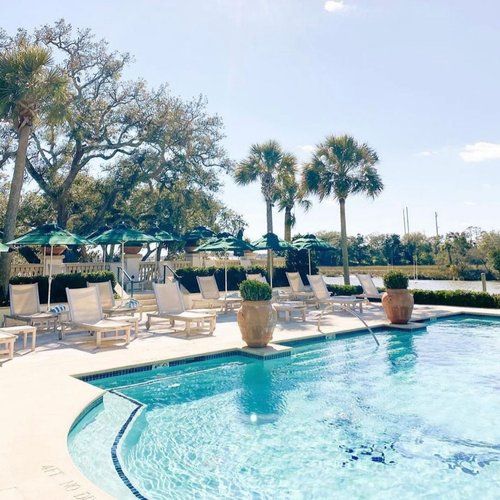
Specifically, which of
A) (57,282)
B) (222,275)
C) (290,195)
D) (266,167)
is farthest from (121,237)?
(290,195)

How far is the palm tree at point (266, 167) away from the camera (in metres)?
23.5

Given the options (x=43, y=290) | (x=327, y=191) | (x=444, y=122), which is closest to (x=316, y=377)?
(x=43, y=290)

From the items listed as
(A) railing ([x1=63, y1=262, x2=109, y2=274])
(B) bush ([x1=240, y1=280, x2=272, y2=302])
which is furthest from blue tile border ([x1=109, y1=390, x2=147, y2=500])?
(A) railing ([x1=63, y1=262, x2=109, y2=274])

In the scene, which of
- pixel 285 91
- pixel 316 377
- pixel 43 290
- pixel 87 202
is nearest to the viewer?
pixel 316 377

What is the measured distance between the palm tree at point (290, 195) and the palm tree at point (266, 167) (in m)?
0.21

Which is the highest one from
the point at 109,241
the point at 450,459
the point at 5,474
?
the point at 109,241

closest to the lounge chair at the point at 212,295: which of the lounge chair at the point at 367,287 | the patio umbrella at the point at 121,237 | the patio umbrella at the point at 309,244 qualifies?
the patio umbrella at the point at 121,237

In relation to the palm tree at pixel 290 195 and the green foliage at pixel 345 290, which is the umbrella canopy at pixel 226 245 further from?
the palm tree at pixel 290 195

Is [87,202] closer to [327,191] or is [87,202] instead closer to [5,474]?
[327,191]

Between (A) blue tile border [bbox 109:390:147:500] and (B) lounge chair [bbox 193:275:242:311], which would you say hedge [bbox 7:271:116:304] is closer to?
(B) lounge chair [bbox 193:275:242:311]

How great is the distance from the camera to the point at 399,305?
12.2 m

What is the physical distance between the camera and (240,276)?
19953mm

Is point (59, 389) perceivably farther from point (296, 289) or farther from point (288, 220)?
point (288, 220)

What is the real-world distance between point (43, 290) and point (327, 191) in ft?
46.3
